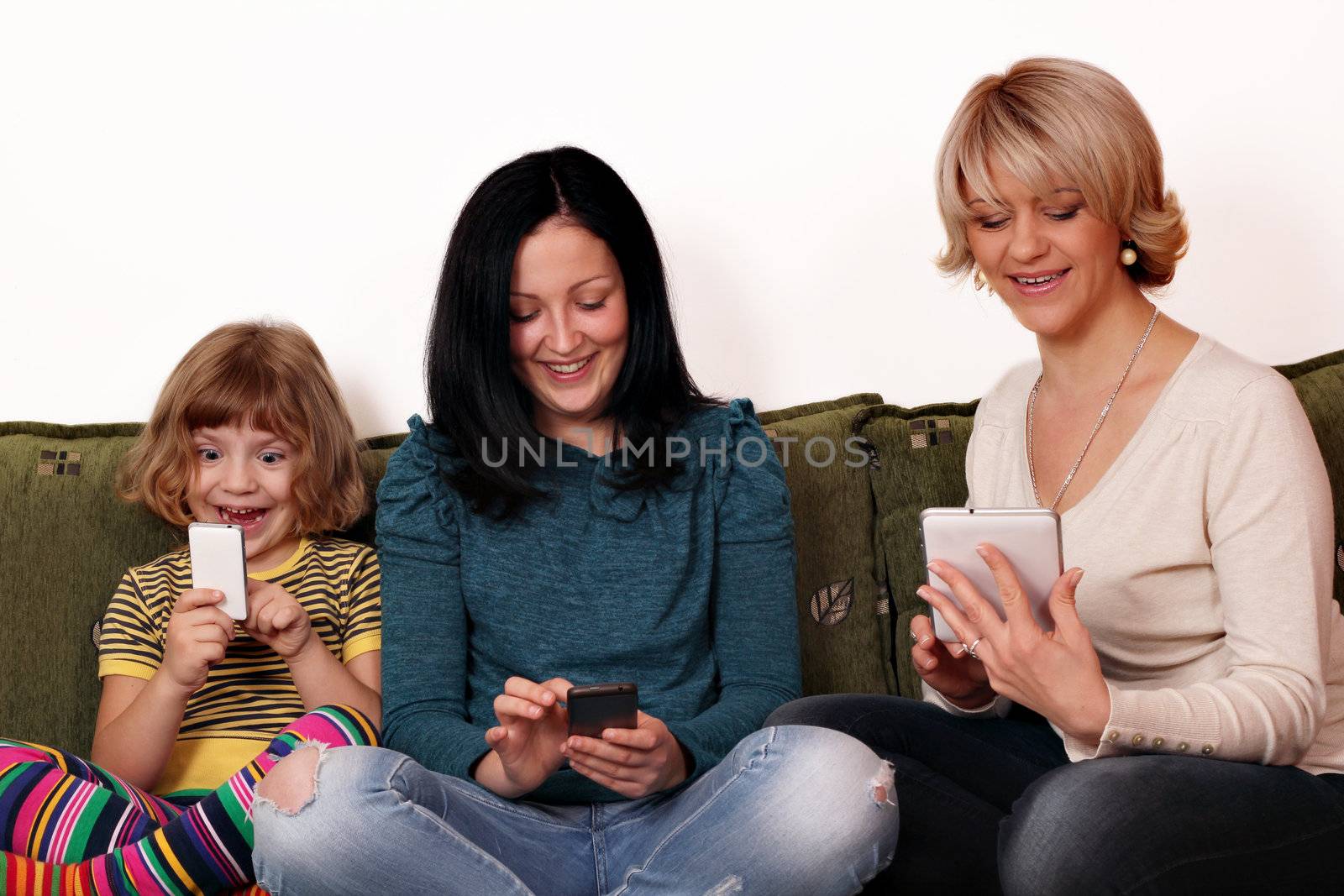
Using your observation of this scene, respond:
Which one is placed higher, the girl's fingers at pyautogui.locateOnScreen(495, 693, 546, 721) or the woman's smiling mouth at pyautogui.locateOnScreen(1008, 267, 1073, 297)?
the woman's smiling mouth at pyautogui.locateOnScreen(1008, 267, 1073, 297)

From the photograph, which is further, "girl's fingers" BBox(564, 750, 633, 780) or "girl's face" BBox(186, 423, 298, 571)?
"girl's face" BBox(186, 423, 298, 571)

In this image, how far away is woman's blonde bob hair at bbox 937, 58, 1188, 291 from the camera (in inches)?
56.9

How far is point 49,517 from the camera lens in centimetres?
189

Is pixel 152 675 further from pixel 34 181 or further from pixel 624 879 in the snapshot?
pixel 34 181

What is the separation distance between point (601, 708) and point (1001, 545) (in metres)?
0.44

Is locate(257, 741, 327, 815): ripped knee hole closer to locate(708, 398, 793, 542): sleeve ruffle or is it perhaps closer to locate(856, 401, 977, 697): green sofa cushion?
locate(708, 398, 793, 542): sleeve ruffle

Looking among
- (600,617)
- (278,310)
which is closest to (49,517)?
(278,310)

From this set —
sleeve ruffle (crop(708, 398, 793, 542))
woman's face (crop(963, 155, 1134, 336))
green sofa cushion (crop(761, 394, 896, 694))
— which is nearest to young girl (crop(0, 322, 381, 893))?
sleeve ruffle (crop(708, 398, 793, 542))

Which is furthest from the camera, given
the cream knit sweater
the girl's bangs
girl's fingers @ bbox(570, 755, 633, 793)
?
the girl's bangs

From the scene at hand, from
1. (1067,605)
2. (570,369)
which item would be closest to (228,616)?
(570,369)

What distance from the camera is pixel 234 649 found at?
1838mm

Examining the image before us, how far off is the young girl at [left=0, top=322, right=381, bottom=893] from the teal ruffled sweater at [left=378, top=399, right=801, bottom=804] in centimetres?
14

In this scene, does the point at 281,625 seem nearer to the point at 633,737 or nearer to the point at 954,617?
Result: the point at 633,737

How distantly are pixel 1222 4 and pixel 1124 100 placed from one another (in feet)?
2.83
